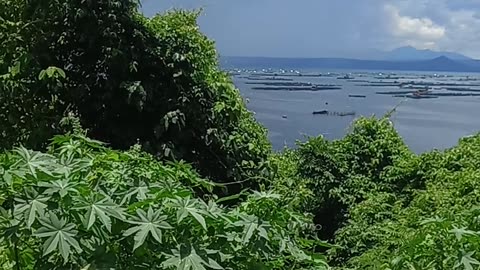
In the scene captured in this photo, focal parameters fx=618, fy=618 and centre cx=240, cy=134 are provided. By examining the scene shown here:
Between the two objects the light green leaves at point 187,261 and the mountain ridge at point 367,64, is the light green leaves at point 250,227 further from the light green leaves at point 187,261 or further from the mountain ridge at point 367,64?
the mountain ridge at point 367,64

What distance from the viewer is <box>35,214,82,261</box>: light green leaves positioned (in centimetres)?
99

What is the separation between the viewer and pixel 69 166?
45.6 inches

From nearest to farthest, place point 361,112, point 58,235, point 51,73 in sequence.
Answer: point 58,235 < point 51,73 < point 361,112

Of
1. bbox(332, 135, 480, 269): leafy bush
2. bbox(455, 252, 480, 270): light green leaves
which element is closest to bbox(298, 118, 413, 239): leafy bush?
bbox(332, 135, 480, 269): leafy bush

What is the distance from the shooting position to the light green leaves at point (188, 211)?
105cm

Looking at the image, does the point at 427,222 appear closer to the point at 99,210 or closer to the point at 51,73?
the point at 99,210

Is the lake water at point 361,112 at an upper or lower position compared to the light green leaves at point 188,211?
lower

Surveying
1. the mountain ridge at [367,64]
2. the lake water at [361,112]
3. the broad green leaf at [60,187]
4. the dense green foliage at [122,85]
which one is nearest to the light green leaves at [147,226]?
the broad green leaf at [60,187]

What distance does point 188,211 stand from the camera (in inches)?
41.7

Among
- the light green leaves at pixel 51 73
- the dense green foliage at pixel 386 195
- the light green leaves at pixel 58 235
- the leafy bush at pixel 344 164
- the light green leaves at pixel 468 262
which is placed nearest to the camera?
the light green leaves at pixel 58 235

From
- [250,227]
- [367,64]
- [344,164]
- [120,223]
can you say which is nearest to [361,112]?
[344,164]

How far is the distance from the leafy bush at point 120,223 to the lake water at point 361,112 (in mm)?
2856

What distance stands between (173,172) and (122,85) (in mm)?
2105

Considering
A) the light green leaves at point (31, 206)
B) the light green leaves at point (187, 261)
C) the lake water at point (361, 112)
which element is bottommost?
the lake water at point (361, 112)
